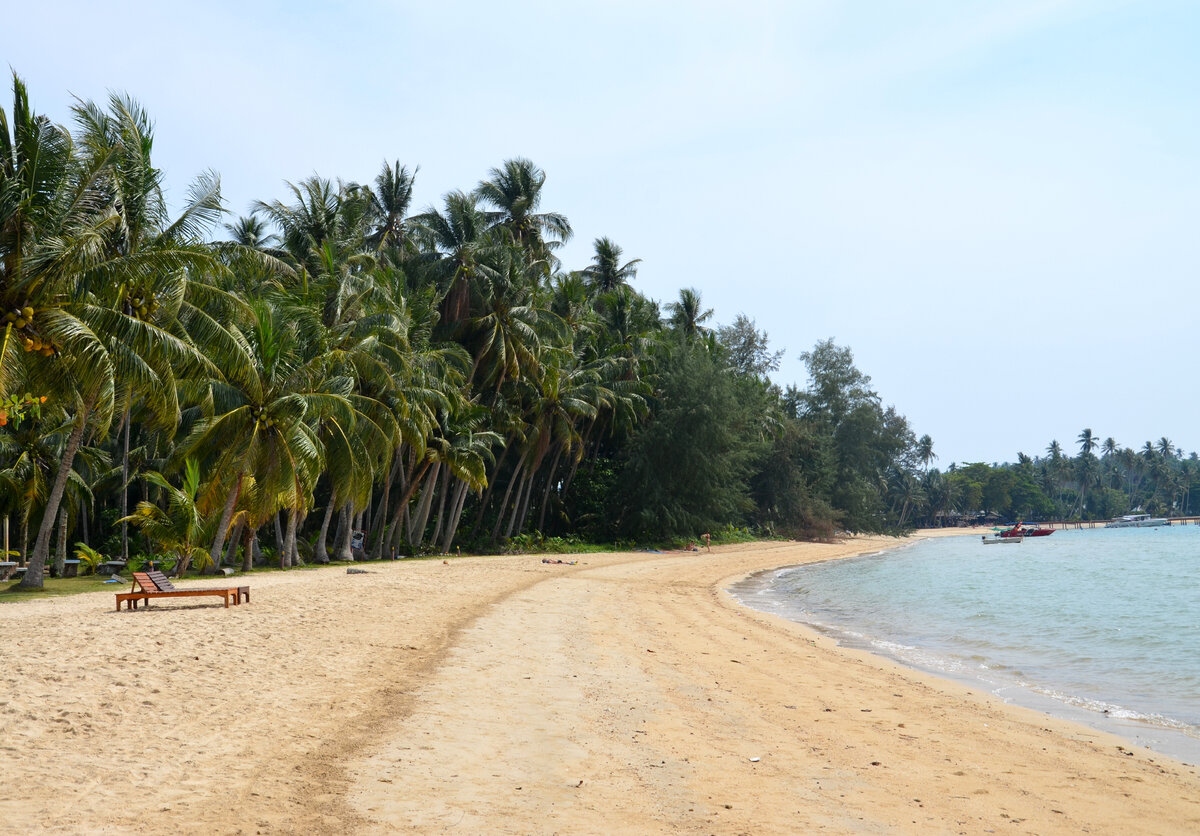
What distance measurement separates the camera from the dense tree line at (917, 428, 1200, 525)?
116312 mm

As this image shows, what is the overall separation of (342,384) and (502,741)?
17564mm

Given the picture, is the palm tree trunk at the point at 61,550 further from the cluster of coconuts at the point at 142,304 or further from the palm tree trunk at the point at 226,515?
the cluster of coconuts at the point at 142,304

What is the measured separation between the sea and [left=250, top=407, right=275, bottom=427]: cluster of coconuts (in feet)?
40.5

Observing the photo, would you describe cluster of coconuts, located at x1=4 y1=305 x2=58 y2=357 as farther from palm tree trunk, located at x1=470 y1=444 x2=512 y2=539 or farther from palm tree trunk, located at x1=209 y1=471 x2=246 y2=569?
palm tree trunk, located at x1=470 y1=444 x2=512 y2=539

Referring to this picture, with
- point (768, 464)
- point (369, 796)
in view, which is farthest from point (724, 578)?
point (768, 464)

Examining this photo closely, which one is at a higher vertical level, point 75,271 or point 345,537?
point 75,271

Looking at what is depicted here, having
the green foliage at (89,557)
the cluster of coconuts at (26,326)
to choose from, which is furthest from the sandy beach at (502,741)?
the green foliage at (89,557)

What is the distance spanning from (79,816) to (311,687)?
3.59m

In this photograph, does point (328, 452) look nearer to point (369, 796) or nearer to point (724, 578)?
point (724, 578)

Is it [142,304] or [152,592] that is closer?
[152,592]

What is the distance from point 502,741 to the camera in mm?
6535

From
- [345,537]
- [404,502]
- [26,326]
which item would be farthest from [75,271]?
[404,502]

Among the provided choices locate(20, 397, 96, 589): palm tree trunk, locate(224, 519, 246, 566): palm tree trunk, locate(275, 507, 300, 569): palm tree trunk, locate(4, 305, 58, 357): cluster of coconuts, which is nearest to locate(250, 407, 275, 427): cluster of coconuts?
locate(20, 397, 96, 589): palm tree trunk

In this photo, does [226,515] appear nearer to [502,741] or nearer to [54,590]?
[54,590]
